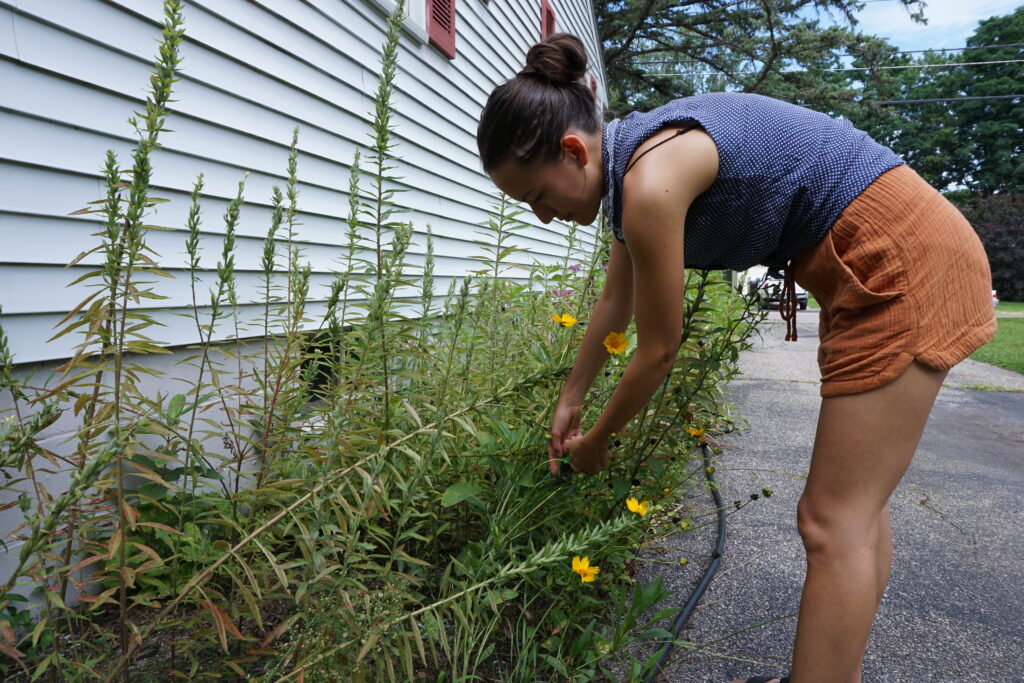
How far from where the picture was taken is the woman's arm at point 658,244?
1.21 m

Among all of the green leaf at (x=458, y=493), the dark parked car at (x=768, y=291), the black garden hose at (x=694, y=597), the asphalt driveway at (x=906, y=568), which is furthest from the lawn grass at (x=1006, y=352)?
the green leaf at (x=458, y=493)

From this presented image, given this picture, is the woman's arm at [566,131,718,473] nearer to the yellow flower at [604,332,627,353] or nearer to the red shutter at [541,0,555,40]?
the yellow flower at [604,332,627,353]

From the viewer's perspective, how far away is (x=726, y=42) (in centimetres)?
1766

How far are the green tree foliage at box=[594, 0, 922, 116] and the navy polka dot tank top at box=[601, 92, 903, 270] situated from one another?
51.3 ft

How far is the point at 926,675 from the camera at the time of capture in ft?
5.82

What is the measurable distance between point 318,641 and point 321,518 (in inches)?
13.6

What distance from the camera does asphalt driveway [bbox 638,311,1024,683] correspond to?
6.01ft

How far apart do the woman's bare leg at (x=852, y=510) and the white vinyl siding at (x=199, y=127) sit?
127 centimetres

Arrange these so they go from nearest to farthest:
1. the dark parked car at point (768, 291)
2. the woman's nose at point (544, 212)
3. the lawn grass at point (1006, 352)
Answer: the woman's nose at point (544, 212)
the dark parked car at point (768, 291)
the lawn grass at point (1006, 352)

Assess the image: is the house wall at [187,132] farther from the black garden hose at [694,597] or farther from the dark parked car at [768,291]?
the dark parked car at [768,291]

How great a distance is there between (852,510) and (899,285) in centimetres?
50

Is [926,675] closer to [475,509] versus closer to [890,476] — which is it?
[890,476]

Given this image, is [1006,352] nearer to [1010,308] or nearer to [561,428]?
[561,428]

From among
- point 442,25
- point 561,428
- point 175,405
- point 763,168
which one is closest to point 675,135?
point 763,168
